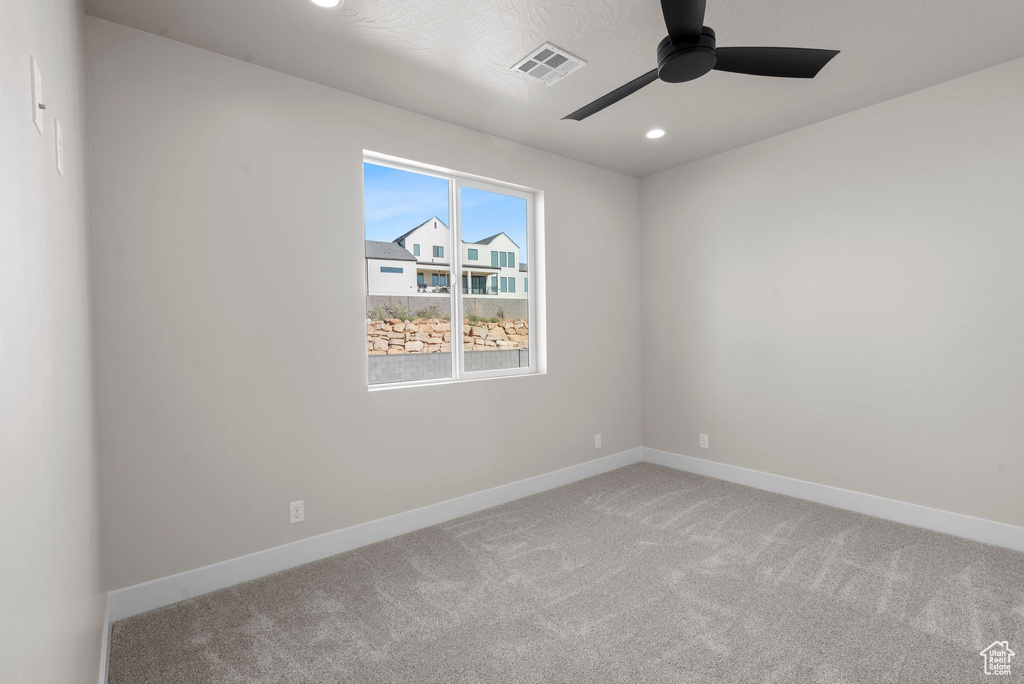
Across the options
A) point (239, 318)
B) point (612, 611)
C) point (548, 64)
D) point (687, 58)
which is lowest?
point (612, 611)

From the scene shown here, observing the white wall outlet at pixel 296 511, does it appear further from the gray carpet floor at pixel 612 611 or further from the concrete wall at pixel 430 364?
the concrete wall at pixel 430 364

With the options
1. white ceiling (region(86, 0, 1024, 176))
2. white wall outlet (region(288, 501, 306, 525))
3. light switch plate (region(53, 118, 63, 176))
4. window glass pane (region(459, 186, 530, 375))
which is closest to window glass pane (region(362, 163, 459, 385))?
window glass pane (region(459, 186, 530, 375))

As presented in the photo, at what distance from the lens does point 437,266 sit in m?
3.45

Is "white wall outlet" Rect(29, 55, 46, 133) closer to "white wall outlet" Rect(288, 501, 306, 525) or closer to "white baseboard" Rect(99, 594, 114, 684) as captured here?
"white baseboard" Rect(99, 594, 114, 684)

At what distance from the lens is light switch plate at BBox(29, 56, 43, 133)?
938 mm

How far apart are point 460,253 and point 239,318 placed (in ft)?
5.10

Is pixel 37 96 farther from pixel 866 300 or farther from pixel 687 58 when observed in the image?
pixel 866 300

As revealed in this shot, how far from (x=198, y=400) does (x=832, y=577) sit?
3283 millimetres

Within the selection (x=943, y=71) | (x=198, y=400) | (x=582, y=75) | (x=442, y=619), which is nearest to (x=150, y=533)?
(x=198, y=400)

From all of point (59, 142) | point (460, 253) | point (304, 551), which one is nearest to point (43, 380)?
point (59, 142)

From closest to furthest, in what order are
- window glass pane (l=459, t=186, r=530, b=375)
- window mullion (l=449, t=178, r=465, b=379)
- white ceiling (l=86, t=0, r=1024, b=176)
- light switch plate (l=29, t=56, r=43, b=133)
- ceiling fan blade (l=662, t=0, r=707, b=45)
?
light switch plate (l=29, t=56, r=43, b=133), ceiling fan blade (l=662, t=0, r=707, b=45), white ceiling (l=86, t=0, r=1024, b=176), window mullion (l=449, t=178, r=465, b=379), window glass pane (l=459, t=186, r=530, b=375)

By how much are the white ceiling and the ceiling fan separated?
288mm

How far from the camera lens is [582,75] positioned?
2727 millimetres

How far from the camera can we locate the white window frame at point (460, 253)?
10.7 feet
